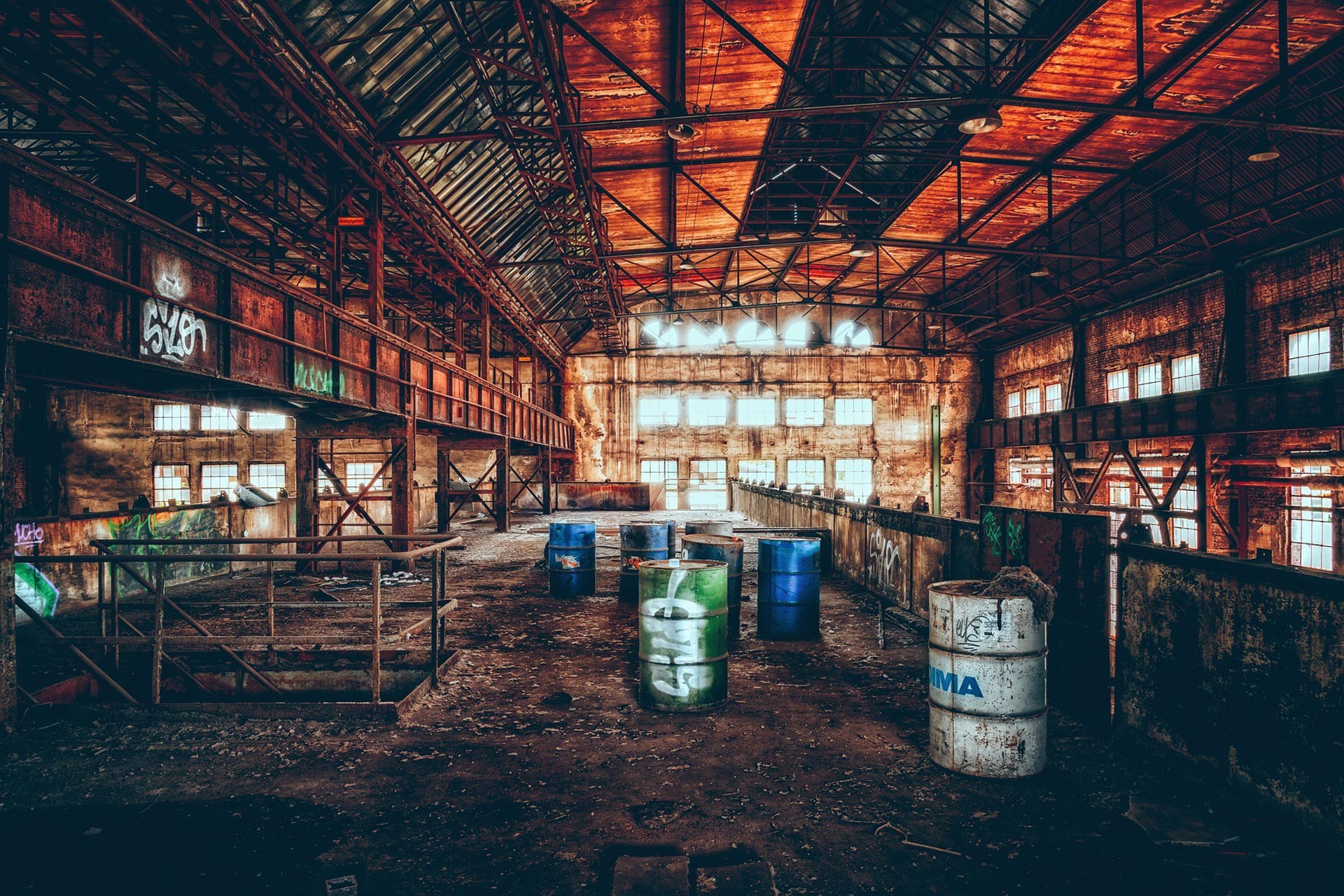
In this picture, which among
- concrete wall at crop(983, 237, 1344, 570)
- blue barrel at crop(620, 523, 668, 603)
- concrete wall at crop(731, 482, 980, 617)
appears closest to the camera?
concrete wall at crop(731, 482, 980, 617)

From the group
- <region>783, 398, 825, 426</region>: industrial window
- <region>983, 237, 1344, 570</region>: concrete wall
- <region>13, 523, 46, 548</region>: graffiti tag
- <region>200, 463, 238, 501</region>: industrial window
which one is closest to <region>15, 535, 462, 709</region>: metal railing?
<region>13, 523, 46, 548</region>: graffiti tag

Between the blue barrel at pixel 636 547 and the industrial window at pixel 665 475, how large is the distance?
19.8 m

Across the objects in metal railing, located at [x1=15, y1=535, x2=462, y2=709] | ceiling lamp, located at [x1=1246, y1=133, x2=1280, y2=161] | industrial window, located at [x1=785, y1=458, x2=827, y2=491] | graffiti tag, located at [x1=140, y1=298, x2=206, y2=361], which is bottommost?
metal railing, located at [x1=15, y1=535, x2=462, y2=709]

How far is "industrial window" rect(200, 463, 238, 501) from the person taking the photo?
83.5ft

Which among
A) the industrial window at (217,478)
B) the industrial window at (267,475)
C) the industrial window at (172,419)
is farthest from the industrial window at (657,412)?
the industrial window at (172,419)

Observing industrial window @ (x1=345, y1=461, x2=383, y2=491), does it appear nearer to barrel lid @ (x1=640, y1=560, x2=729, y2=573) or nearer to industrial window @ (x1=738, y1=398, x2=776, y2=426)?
industrial window @ (x1=738, y1=398, x2=776, y2=426)

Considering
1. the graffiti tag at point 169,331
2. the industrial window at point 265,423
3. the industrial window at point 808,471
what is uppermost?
the industrial window at point 265,423

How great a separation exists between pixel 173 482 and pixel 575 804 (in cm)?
2837

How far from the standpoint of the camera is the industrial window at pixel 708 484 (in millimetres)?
29203

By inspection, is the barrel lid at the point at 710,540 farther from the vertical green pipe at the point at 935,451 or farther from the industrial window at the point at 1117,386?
the vertical green pipe at the point at 935,451

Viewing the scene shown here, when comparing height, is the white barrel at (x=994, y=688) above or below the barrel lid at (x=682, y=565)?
below

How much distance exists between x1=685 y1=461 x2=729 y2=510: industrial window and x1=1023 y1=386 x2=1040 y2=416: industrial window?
1252 cm

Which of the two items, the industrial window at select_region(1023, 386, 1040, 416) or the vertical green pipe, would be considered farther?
the vertical green pipe

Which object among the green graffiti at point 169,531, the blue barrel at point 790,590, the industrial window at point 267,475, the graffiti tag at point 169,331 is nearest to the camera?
the graffiti tag at point 169,331
